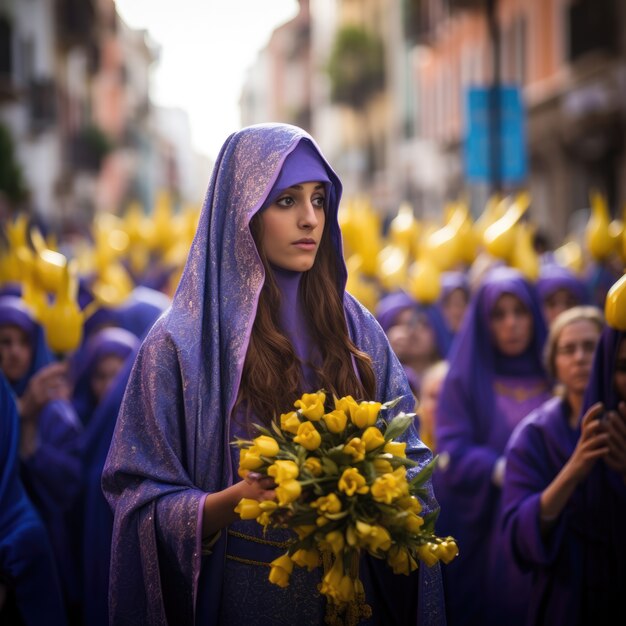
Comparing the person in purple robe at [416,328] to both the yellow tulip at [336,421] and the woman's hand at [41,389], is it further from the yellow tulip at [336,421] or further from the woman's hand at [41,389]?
the yellow tulip at [336,421]

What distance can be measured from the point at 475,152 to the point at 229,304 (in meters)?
8.77

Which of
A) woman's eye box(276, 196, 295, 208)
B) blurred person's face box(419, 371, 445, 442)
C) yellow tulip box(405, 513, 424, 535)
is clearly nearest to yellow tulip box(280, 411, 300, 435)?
yellow tulip box(405, 513, 424, 535)

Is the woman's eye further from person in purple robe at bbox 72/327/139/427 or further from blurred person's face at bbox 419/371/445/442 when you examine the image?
person in purple robe at bbox 72/327/139/427

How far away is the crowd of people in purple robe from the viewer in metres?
3.14

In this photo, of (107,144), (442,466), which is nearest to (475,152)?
(442,466)

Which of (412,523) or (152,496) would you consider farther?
(152,496)

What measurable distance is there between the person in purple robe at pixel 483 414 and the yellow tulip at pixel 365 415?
2670mm

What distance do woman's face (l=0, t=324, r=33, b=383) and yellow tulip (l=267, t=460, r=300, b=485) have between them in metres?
3.57

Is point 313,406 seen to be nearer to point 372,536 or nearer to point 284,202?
point 372,536

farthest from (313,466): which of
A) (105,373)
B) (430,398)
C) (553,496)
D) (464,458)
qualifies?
(105,373)

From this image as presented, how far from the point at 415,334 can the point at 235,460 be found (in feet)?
14.4

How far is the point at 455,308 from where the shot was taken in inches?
340

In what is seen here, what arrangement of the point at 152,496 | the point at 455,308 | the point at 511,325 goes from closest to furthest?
the point at 152,496
the point at 511,325
the point at 455,308

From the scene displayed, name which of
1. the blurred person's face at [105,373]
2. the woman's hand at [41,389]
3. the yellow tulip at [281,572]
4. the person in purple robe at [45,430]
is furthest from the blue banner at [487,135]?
the yellow tulip at [281,572]
